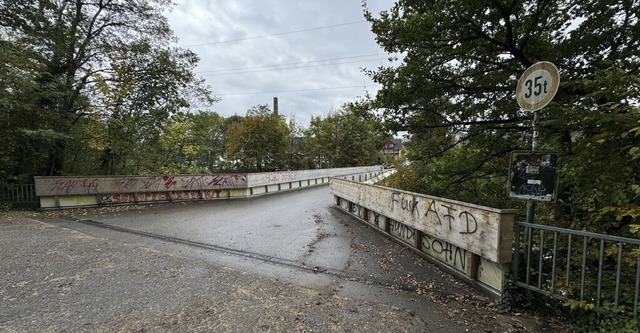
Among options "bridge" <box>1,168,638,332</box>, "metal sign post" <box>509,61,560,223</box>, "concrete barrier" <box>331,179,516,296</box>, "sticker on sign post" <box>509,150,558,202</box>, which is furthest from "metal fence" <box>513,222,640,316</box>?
"metal sign post" <box>509,61,560,223</box>

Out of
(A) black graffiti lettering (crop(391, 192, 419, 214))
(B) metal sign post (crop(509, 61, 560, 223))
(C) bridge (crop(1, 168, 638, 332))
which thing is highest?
(B) metal sign post (crop(509, 61, 560, 223))

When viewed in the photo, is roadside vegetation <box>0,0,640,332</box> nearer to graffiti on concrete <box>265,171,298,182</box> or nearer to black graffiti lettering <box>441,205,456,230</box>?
black graffiti lettering <box>441,205,456,230</box>

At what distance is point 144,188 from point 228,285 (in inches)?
381

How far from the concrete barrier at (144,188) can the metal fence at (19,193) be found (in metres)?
0.81

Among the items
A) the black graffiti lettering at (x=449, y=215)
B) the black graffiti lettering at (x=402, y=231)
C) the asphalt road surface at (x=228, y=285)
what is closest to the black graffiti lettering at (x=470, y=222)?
the black graffiti lettering at (x=449, y=215)

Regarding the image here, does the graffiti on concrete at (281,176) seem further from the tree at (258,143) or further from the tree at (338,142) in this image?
the tree at (338,142)

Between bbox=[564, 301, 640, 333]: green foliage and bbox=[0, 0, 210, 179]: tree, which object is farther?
bbox=[0, 0, 210, 179]: tree

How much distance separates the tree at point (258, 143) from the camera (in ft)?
91.5

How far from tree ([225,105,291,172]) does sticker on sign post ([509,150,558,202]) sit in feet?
86.1

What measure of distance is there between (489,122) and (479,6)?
7.89ft

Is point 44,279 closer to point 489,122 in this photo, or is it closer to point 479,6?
point 479,6

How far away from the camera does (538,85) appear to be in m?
3.10

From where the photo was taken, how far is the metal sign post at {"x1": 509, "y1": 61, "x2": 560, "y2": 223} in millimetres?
2914

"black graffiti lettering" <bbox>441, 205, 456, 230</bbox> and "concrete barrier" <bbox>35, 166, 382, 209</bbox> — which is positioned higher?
"black graffiti lettering" <bbox>441, 205, 456, 230</bbox>
